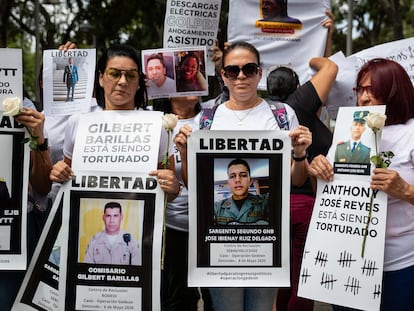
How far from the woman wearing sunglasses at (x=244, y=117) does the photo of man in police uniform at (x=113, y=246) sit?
0.50 meters

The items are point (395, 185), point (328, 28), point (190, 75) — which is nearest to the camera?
point (395, 185)

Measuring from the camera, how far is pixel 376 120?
3293mm

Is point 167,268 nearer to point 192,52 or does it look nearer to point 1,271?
Result: point 1,271

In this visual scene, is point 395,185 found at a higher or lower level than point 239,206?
higher

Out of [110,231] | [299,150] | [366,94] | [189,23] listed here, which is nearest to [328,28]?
[189,23]

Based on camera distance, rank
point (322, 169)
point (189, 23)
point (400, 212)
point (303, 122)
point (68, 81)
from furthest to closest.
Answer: point (189, 23), point (68, 81), point (303, 122), point (322, 169), point (400, 212)

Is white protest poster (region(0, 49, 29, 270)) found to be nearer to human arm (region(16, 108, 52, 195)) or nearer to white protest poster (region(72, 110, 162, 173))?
human arm (region(16, 108, 52, 195))

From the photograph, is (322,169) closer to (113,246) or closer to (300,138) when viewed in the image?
(300,138)

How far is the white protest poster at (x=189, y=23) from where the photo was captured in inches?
200

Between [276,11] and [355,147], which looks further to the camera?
[276,11]

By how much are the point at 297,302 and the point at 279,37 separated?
90.8 inches

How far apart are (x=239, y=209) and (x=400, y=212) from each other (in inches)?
34.3

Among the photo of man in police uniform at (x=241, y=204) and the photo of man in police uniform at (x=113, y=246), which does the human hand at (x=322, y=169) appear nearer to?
the photo of man in police uniform at (x=241, y=204)

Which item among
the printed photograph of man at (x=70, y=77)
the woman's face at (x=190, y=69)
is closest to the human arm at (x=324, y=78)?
the woman's face at (x=190, y=69)
